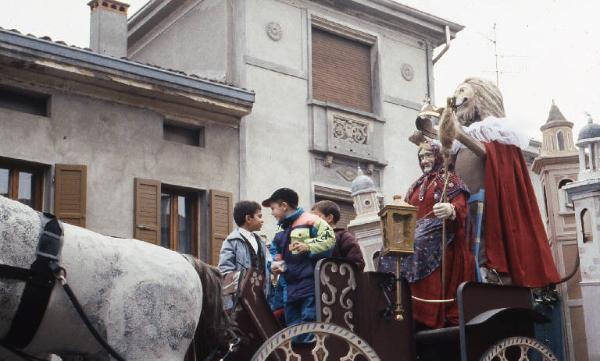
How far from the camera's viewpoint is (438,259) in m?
6.29

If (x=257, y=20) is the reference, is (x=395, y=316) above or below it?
below

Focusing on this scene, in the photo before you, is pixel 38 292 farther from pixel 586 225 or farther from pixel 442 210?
pixel 586 225

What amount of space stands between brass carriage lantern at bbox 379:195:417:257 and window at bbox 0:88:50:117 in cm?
875

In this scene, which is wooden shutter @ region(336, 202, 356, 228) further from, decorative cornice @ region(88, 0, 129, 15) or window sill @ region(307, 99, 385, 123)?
decorative cornice @ region(88, 0, 129, 15)

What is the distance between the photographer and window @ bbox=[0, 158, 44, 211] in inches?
511

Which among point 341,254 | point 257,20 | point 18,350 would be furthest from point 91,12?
point 18,350

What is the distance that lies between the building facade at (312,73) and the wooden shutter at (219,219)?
447 millimetres

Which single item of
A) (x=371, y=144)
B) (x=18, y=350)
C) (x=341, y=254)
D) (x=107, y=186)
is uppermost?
(x=371, y=144)

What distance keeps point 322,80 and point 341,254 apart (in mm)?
10435

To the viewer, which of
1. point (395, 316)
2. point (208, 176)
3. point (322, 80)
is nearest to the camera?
point (395, 316)

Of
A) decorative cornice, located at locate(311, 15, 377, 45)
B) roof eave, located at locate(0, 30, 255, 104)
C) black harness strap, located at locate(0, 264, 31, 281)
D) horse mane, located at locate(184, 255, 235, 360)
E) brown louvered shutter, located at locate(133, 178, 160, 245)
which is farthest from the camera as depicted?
decorative cornice, located at locate(311, 15, 377, 45)

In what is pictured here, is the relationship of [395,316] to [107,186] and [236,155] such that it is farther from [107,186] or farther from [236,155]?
[236,155]

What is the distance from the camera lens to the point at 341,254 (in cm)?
695

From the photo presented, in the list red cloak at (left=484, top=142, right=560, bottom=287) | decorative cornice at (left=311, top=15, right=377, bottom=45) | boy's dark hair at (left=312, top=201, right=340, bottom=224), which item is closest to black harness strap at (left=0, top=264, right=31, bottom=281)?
red cloak at (left=484, top=142, right=560, bottom=287)
